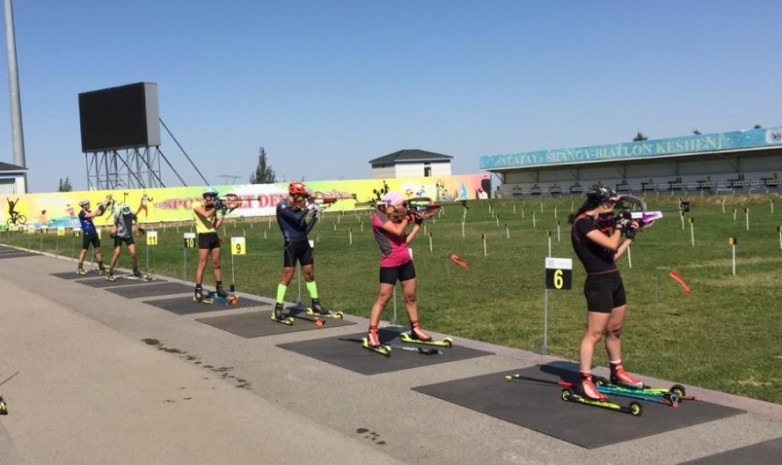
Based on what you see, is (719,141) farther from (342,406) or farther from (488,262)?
(342,406)

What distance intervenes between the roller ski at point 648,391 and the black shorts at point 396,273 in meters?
3.12

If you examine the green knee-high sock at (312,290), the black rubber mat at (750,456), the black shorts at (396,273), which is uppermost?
the black shorts at (396,273)

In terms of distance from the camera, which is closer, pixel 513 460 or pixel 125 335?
pixel 513 460

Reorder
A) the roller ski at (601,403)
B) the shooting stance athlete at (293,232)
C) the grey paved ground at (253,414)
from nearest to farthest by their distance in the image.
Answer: the grey paved ground at (253,414)
the roller ski at (601,403)
the shooting stance athlete at (293,232)

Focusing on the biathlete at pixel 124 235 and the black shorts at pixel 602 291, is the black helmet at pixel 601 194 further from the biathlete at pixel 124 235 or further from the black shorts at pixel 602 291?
the biathlete at pixel 124 235

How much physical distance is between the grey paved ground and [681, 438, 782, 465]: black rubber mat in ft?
0.30

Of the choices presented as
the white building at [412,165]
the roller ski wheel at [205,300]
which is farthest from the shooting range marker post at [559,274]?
the white building at [412,165]

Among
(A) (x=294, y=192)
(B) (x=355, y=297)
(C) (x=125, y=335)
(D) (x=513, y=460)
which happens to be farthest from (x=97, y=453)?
(B) (x=355, y=297)

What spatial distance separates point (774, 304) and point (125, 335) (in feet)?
33.0

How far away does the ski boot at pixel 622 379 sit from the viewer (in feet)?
23.8

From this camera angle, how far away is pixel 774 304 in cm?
1238

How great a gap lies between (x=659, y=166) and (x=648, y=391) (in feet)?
195

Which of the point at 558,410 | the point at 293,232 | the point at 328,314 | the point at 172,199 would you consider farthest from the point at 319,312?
the point at 172,199

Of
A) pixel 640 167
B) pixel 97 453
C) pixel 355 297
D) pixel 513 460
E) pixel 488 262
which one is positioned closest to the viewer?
pixel 513 460
